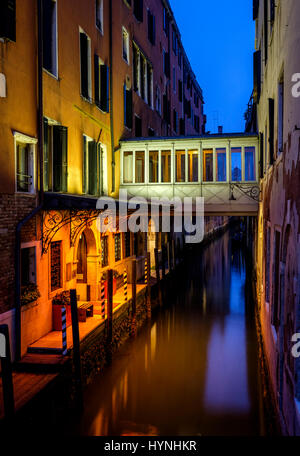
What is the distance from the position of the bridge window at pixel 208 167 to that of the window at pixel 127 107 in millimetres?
3327

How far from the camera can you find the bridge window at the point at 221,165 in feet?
A: 46.2

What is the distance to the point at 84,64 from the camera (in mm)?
11383

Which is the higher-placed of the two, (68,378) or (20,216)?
(20,216)

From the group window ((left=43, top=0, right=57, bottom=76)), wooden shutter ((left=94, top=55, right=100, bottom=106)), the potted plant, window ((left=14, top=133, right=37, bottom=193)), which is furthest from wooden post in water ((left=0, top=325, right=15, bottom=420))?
wooden shutter ((left=94, top=55, right=100, bottom=106))

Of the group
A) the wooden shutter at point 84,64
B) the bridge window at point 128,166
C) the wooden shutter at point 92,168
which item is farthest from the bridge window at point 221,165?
the wooden shutter at point 84,64

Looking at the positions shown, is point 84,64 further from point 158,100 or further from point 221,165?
point 158,100

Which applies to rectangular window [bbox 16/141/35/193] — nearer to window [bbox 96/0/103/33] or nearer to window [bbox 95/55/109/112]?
window [bbox 95/55/109/112]

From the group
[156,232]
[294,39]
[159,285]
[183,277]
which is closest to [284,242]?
[294,39]

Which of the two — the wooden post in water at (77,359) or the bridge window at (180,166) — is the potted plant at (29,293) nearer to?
the wooden post in water at (77,359)

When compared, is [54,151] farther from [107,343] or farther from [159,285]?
[159,285]

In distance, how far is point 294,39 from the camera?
4.80 meters

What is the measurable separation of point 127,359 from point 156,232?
11.5 meters

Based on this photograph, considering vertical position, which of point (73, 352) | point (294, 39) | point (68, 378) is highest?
point (294, 39)

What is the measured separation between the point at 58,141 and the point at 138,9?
1050 centimetres
